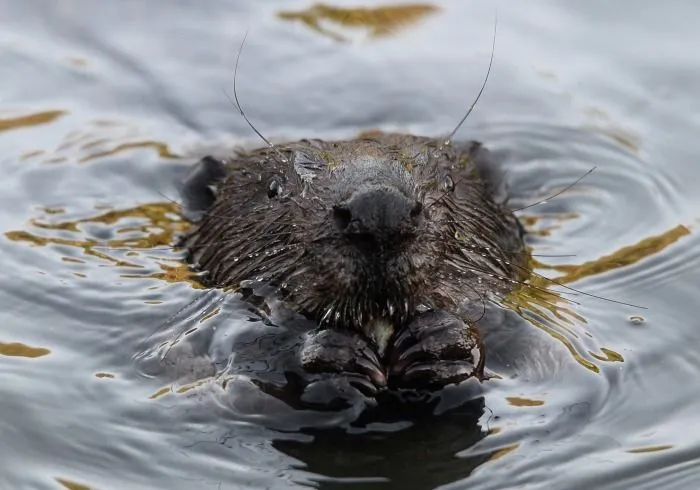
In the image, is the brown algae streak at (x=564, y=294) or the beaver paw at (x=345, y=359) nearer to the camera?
the beaver paw at (x=345, y=359)

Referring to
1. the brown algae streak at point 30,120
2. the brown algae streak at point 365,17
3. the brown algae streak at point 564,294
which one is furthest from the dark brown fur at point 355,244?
the brown algae streak at point 365,17

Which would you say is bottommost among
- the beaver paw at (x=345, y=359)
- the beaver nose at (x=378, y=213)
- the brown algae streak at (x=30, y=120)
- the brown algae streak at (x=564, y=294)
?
the beaver paw at (x=345, y=359)

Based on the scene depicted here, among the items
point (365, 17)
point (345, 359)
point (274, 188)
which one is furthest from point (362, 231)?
point (365, 17)

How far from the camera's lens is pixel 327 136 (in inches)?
329

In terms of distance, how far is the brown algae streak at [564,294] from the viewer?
5.80 metres

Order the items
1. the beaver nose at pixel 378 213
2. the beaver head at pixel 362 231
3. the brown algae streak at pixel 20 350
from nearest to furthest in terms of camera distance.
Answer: the beaver nose at pixel 378 213 < the beaver head at pixel 362 231 < the brown algae streak at pixel 20 350

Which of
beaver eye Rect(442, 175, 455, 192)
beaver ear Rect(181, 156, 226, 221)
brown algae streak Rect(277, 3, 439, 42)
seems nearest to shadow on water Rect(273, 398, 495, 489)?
beaver eye Rect(442, 175, 455, 192)

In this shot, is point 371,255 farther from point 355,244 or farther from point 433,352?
point 433,352

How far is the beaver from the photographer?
4.87 metres

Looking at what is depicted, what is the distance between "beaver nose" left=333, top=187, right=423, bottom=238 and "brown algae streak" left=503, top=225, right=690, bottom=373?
1.04 meters

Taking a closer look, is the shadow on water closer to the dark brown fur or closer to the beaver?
the beaver

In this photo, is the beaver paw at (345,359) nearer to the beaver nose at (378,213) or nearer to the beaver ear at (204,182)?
the beaver nose at (378,213)

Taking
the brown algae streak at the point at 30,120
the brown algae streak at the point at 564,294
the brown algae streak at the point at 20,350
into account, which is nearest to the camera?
the brown algae streak at the point at 564,294

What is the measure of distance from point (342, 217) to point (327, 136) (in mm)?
3553
